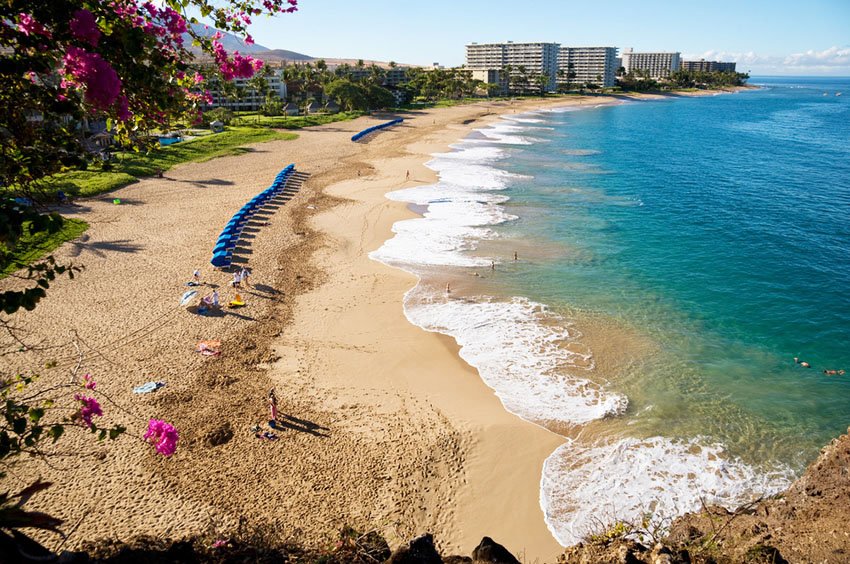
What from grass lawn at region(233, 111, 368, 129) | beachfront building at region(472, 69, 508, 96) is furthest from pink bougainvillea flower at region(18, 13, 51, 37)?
beachfront building at region(472, 69, 508, 96)

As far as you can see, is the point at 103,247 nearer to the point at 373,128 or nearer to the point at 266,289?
the point at 266,289

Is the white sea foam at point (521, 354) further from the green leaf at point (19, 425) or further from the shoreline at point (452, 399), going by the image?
the green leaf at point (19, 425)

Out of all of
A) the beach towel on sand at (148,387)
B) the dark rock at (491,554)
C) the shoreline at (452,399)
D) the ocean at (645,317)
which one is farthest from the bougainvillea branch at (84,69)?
the beach towel on sand at (148,387)

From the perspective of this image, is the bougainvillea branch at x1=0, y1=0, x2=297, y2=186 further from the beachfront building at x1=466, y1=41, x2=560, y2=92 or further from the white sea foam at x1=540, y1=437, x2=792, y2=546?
the beachfront building at x1=466, y1=41, x2=560, y2=92

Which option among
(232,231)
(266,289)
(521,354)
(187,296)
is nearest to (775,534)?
(521,354)

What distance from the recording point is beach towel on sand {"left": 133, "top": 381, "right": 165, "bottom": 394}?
14344mm

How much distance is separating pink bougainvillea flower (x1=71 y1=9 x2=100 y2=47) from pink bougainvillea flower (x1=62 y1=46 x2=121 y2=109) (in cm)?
12

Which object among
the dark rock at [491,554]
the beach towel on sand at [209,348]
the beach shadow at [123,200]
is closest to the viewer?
the dark rock at [491,554]

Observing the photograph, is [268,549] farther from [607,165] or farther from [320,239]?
[607,165]

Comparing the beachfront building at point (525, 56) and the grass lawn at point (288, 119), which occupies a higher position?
the beachfront building at point (525, 56)

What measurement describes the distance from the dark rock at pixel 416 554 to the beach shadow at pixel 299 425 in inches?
330

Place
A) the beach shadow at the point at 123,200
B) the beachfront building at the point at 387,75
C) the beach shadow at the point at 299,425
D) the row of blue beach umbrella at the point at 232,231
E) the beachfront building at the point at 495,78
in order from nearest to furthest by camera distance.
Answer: the beach shadow at the point at 299,425 → the row of blue beach umbrella at the point at 232,231 → the beach shadow at the point at 123,200 → the beachfront building at the point at 387,75 → the beachfront building at the point at 495,78

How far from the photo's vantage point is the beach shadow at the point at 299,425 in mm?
13305

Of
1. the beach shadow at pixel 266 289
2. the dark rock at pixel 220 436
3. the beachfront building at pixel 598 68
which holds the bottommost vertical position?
the dark rock at pixel 220 436
